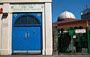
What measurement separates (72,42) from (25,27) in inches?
175

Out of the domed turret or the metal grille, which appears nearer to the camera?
the metal grille

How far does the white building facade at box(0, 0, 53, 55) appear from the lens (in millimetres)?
9825

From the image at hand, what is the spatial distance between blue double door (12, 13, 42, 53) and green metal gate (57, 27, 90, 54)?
1998mm

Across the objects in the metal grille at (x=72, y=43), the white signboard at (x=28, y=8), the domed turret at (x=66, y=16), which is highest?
the domed turret at (x=66, y=16)

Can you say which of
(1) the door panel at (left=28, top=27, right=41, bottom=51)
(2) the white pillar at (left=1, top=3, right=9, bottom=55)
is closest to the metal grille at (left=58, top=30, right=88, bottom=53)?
(1) the door panel at (left=28, top=27, right=41, bottom=51)

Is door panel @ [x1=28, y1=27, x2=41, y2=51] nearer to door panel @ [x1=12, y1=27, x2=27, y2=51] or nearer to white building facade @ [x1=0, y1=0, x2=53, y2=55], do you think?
white building facade @ [x1=0, y1=0, x2=53, y2=55]

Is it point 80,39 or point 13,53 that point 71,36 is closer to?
point 80,39

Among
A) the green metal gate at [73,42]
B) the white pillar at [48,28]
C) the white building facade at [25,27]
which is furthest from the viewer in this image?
the green metal gate at [73,42]

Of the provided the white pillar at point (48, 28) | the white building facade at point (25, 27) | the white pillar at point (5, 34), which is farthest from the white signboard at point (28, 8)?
the white pillar at point (5, 34)

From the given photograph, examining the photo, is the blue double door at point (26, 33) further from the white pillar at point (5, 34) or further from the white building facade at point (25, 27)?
the white pillar at point (5, 34)

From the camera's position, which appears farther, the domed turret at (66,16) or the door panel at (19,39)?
A: the domed turret at (66,16)

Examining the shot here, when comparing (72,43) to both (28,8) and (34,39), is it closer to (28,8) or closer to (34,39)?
(34,39)

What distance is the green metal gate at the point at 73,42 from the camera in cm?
1049

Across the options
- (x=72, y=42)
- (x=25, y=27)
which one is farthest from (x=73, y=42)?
(x=25, y=27)
